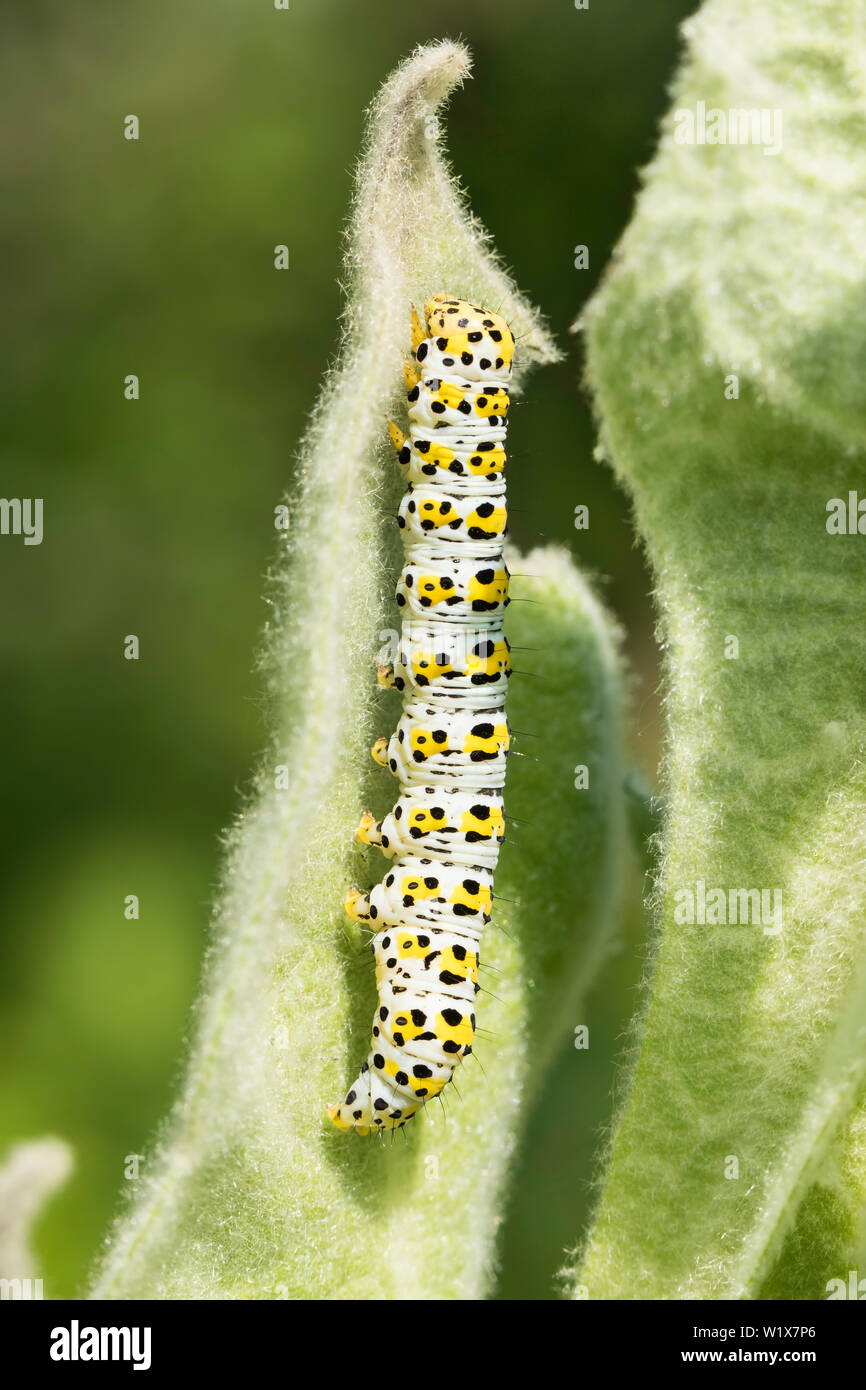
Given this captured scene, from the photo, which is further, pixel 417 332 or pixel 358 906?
pixel 417 332

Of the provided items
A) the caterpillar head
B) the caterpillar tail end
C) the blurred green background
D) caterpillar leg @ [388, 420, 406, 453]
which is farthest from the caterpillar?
the blurred green background

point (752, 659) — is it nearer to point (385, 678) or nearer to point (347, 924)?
point (385, 678)

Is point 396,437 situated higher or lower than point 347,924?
higher

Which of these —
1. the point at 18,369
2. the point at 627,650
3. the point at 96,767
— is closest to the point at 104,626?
the point at 96,767

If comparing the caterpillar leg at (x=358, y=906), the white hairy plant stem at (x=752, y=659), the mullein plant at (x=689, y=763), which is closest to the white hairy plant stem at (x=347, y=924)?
the mullein plant at (x=689, y=763)

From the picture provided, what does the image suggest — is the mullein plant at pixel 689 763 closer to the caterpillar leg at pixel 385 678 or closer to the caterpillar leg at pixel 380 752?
the caterpillar leg at pixel 380 752

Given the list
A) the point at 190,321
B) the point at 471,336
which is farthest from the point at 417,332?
the point at 190,321

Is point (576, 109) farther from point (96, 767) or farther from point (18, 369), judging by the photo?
point (96, 767)

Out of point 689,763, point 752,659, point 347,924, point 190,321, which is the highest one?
point 190,321
